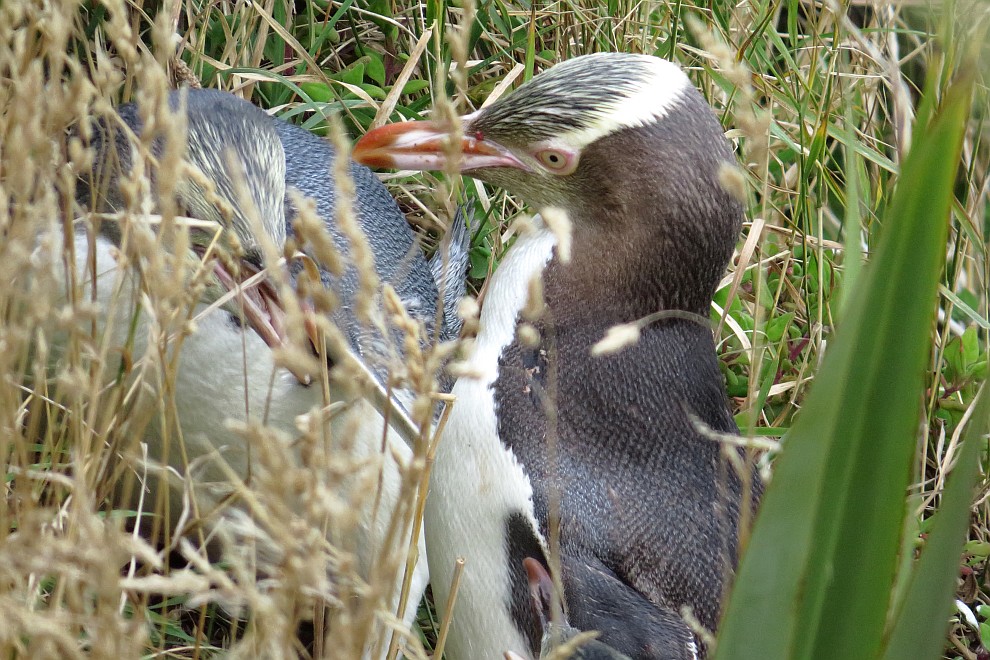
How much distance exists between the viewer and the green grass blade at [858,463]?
673 mm

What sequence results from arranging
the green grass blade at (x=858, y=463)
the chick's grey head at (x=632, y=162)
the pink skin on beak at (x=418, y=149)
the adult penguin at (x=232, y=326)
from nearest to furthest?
the green grass blade at (x=858, y=463), the chick's grey head at (x=632, y=162), the pink skin on beak at (x=418, y=149), the adult penguin at (x=232, y=326)

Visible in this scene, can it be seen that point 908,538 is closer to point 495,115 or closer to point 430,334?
point 495,115

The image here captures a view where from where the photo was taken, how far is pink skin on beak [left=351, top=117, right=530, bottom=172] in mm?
1379

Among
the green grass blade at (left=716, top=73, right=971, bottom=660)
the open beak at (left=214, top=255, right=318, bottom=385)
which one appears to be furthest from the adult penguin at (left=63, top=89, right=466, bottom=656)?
the green grass blade at (left=716, top=73, right=971, bottom=660)

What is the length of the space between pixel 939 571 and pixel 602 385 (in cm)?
64

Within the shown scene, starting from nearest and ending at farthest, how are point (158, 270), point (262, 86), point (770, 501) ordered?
1. point (770, 501)
2. point (158, 270)
3. point (262, 86)

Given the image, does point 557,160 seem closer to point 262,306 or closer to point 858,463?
point 262,306

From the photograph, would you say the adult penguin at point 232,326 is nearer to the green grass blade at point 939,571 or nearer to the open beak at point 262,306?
the open beak at point 262,306

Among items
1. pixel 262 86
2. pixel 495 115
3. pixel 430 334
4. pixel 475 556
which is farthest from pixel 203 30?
pixel 475 556

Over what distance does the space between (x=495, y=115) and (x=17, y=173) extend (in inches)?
24.9

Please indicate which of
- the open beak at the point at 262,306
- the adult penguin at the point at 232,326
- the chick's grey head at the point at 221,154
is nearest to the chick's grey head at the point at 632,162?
the adult penguin at the point at 232,326

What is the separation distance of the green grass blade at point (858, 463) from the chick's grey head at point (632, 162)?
1.93ft

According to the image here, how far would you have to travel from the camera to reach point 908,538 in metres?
0.80

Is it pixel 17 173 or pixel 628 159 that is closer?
pixel 17 173
